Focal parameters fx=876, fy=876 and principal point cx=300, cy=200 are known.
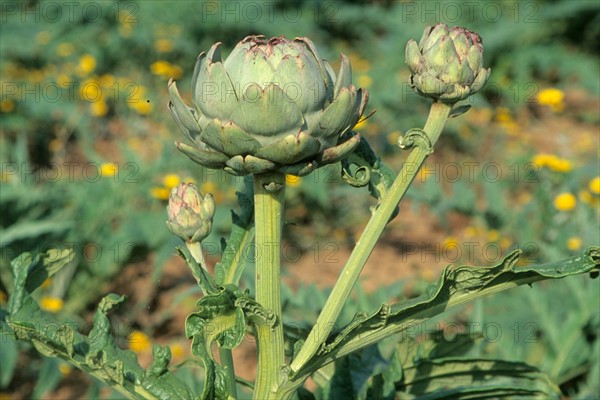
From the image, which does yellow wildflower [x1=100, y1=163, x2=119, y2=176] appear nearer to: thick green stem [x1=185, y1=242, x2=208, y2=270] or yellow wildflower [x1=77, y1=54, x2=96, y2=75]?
yellow wildflower [x1=77, y1=54, x2=96, y2=75]

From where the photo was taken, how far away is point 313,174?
8.75ft

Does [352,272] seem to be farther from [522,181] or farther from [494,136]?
[494,136]

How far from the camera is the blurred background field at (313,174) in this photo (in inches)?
73.0

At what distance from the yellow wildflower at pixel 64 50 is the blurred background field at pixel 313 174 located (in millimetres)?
12

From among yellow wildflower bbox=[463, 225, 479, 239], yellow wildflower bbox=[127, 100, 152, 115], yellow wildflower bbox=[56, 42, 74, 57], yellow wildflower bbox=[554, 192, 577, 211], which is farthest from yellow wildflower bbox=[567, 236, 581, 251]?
yellow wildflower bbox=[56, 42, 74, 57]

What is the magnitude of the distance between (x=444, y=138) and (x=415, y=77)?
8.43ft

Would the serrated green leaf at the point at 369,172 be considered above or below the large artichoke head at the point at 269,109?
below

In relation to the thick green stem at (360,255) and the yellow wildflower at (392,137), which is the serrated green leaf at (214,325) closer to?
the thick green stem at (360,255)

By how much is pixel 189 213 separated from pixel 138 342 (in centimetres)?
128

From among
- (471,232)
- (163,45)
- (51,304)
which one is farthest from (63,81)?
(471,232)

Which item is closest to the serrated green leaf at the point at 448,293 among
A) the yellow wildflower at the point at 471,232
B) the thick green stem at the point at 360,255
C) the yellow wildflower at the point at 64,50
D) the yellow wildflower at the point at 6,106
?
the thick green stem at the point at 360,255

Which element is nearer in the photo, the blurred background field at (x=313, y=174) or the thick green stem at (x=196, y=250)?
the thick green stem at (x=196, y=250)

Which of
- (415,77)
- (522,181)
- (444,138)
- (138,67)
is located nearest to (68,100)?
(138,67)

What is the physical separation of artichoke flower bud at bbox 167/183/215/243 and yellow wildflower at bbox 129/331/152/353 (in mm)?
1252
